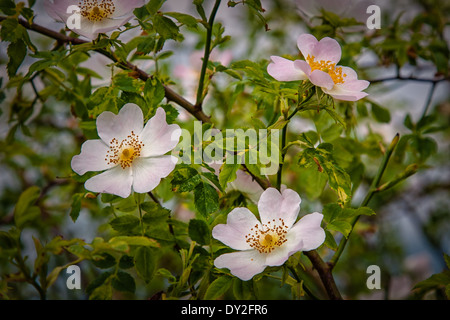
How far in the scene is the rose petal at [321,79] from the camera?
58 cm

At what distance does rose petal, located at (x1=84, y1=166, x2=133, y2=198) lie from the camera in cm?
58

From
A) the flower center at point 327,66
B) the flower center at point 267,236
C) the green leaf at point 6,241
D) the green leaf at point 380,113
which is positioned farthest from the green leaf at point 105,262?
the green leaf at point 380,113

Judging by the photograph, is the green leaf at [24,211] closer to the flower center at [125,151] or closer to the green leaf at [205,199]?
the flower center at [125,151]

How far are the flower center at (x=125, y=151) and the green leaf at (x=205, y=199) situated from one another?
119 millimetres

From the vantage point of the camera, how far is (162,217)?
0.67m

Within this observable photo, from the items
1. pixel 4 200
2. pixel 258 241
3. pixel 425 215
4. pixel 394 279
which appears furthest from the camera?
pixel 425 215

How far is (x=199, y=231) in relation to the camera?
26.0 inches

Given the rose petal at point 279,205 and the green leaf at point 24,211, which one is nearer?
the rose petal at point 279,205

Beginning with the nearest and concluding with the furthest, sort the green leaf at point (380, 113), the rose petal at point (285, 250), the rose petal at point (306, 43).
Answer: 1. the rose petal at point (285, 250)
2. the rose petal at point (306, 43)
3. the green leaf at point (380, 113)

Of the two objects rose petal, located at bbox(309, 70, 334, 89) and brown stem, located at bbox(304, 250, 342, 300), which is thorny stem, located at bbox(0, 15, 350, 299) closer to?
brown stem, located at bbox(304, 250, 342, 300)

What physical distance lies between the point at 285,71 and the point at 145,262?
1.24 feet

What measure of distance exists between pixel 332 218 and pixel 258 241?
13 cm

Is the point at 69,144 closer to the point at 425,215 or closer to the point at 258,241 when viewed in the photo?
the point at 258,241
